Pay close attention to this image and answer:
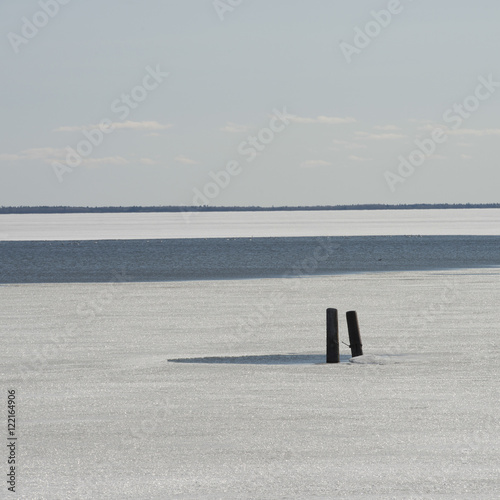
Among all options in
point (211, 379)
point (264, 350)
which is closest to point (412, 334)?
point (264, 350)

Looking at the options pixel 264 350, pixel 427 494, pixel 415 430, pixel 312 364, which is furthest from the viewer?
pixel 264 350

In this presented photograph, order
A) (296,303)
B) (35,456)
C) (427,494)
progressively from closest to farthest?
(427,494) < (35,456) < (296,303)

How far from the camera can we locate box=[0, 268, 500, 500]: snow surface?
8250mm

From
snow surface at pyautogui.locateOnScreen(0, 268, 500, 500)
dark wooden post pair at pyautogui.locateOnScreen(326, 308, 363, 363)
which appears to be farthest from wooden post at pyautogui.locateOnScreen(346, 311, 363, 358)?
snow surface at pyautogui.locateOnScreen(0, 268, 500, 500)

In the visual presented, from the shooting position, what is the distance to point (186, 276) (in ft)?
147

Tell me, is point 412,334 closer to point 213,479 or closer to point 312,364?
point 312,364

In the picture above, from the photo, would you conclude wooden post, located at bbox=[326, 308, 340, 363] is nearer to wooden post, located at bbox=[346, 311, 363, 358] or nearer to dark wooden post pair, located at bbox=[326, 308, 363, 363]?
dark wooden post pair, located at bbox=[326, 308, 363, 363]

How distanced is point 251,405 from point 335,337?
427 centimetres

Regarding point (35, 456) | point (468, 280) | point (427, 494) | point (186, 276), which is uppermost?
point (186, 276)

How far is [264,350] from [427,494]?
9657 millimetres

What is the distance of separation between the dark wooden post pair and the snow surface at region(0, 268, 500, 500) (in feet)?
0.79

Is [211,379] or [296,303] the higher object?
[296,303]

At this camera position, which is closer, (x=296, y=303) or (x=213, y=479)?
(x=213, y=479)

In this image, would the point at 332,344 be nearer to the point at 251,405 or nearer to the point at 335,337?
the point at 335,337
